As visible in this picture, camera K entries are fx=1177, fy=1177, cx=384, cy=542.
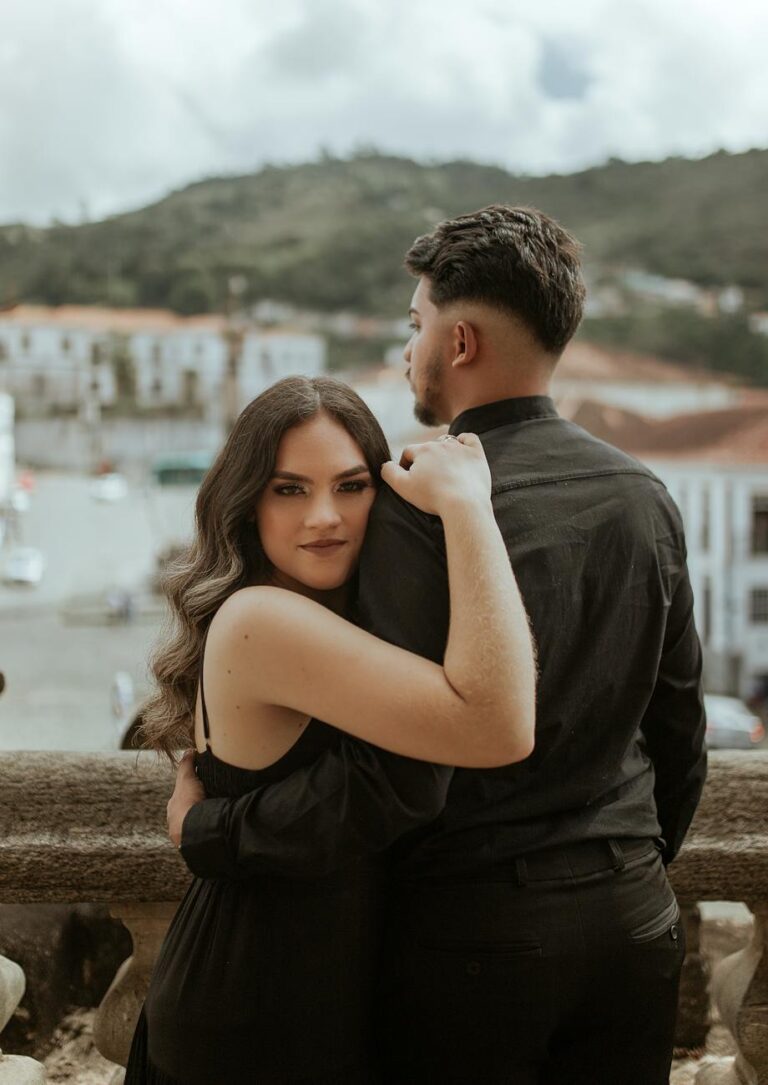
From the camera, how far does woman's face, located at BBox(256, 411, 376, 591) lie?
1.21m

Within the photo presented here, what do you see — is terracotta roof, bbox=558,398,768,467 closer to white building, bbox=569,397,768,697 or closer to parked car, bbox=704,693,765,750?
white building, bbox=569,397,768,697

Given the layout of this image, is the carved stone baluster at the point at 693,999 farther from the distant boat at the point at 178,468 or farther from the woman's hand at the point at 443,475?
the distant boat at the point at 178,468

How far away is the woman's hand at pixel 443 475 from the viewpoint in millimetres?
1114

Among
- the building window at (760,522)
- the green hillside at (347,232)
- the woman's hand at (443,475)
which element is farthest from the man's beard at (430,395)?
the green hillside at (347,232)

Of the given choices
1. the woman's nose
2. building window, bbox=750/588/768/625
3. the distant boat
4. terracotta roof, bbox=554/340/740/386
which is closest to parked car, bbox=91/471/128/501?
the distant boat

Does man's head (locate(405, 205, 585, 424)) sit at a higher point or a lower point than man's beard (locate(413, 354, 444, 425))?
higher

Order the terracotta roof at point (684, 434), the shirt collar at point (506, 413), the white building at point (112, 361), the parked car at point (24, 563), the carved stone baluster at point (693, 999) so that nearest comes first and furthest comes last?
the shirt collar at point (506, 413), the carved stone baluster at point (693, 999), the parked car at point (24, 563), the terracotta roof at point (684, 434), the white building at point (112, 361)

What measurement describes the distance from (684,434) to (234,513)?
35218mm

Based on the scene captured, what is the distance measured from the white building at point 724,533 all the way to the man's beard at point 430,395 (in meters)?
32.1

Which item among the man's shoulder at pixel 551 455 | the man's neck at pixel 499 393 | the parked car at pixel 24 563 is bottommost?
the parked car at pixel 24 563

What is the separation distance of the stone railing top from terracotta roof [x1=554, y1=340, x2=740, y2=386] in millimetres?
35130

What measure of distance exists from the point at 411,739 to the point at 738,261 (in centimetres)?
4832

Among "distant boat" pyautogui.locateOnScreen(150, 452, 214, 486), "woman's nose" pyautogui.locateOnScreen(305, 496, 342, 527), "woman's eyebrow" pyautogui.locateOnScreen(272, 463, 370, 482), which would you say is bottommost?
"distant boat" pyautogui.locateOnScreen(150, 452, 214, 486)

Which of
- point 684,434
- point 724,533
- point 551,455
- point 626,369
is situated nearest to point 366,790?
point 551,455
